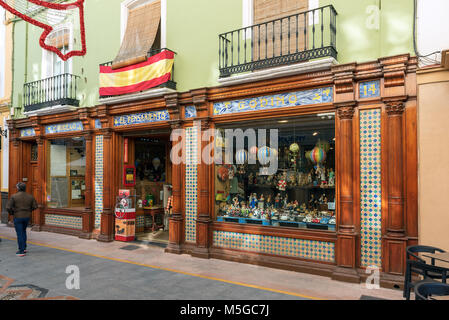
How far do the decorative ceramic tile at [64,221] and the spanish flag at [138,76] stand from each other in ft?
14.9

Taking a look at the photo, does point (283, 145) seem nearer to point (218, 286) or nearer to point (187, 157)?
point (187, 157)

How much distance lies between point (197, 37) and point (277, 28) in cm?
220

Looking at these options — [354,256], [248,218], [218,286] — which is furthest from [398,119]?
[218,286]

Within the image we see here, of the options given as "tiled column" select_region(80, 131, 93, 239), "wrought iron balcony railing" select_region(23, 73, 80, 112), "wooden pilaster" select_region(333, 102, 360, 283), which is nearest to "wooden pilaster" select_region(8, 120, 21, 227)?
"wrought iron balcony railing" select_region(23, 73, 80, 112)

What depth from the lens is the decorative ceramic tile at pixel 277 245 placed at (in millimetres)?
6555

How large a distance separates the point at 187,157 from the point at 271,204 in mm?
2528

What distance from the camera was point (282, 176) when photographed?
7703 mm

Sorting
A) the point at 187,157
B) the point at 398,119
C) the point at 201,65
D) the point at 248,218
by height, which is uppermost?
the point at 201,65

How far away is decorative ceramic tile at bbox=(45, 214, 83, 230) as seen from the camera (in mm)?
10812

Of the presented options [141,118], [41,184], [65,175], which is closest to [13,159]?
[41,184]

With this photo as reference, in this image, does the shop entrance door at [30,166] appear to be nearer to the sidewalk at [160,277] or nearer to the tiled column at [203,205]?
the sidewalk at [160,277]

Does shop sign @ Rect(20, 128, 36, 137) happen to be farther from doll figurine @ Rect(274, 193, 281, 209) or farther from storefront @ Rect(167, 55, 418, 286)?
doll figurine @ Rect(274, 193, 281, 209)

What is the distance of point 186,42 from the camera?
8539 mm

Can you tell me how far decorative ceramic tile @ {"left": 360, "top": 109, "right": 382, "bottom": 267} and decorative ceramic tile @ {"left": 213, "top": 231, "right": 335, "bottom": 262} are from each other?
0.71 m
